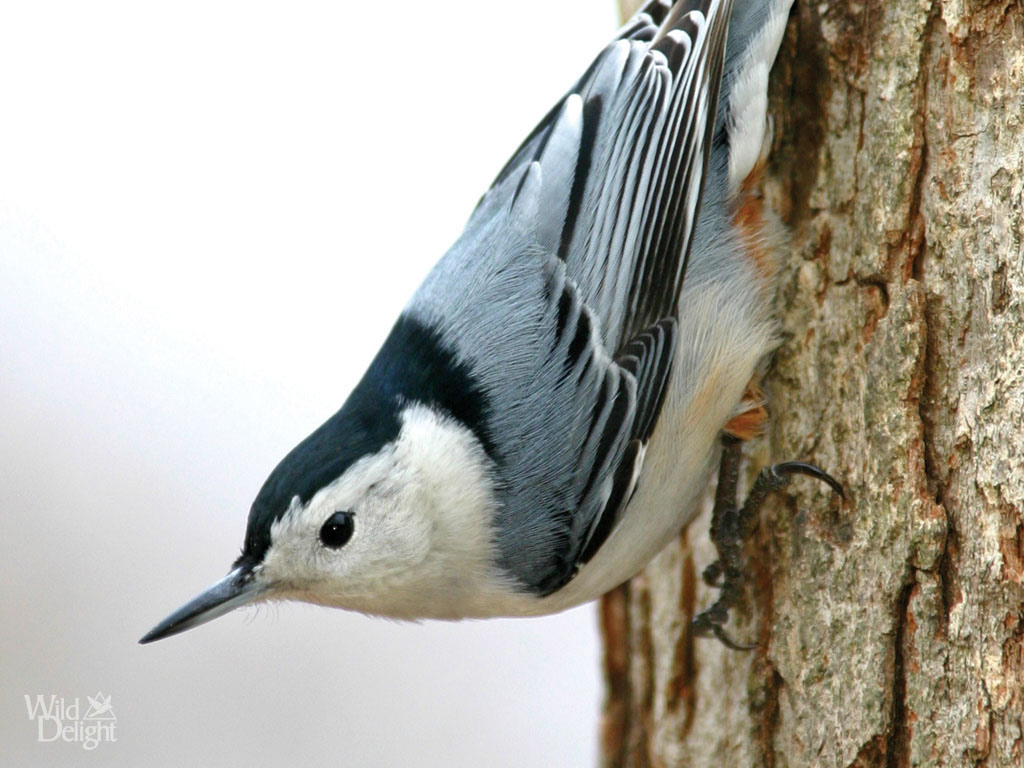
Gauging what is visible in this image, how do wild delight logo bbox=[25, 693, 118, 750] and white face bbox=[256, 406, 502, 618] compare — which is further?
wild delight logo bbox=[25, 693, 118, 750]

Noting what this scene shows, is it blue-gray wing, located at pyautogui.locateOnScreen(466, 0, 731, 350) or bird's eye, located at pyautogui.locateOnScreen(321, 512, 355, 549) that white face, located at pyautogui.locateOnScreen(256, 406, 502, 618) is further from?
blue-gray wing, located at pyautogui.locateOnScreen(466, 0, 731, 350)

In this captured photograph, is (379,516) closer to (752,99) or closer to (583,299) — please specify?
(583,299)

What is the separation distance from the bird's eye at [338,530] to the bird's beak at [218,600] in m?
0.13

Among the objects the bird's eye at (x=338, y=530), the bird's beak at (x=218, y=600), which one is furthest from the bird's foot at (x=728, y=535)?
the bird's beak at (x=218, y=600)

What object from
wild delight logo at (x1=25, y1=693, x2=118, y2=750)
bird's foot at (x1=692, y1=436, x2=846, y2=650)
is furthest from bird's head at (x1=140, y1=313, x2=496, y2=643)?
wild delight logo at (x1=25, y1=693, x2=118, y2=750)

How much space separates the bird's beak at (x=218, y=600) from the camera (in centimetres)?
161

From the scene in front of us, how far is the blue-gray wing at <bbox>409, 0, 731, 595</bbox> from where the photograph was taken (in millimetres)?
1663

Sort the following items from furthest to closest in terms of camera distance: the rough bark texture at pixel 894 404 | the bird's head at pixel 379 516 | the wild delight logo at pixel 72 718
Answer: the wild delight logo at pixel 72 718
the bird's head at pixel 379 516
the rough bark texture at pixel 894 404

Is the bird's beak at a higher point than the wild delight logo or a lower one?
higher

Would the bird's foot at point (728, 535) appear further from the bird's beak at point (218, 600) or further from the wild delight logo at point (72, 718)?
the wild delight logo at point (72, 718)

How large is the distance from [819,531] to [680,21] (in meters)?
0.87

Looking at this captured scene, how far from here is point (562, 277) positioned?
1678mm

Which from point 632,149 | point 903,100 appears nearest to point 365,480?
point 632,149

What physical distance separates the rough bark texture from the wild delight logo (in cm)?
149
